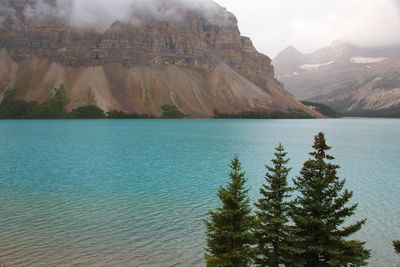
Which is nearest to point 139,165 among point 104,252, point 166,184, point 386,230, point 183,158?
point 183,158

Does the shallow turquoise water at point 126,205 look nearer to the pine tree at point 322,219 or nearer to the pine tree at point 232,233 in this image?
the pine tree at point 232,233

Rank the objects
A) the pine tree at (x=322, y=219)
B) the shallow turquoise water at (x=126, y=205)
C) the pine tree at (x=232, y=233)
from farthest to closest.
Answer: the shallow turquoise water at (x=126, y=205) < the pine tree at (x=322, y=219) < the pine tree at (x=232, y=233)

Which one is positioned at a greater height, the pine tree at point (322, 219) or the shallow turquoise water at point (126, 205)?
the pine tree at point (322, 219)

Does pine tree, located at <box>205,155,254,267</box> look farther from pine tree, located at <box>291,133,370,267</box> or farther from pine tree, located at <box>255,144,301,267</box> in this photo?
pine tree, located at <box>291,133,370,267</box>

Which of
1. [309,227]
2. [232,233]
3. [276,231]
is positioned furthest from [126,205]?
[309,227]

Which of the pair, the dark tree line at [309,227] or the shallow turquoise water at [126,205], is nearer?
the dark tree line at [309,227]

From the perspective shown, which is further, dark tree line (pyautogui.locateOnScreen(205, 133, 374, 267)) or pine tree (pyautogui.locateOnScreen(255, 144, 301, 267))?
pine tree (pyautogui.locateOnScreen(255, 144, 301, 267))

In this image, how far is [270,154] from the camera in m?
80.4

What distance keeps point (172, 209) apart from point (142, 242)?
28.6ft

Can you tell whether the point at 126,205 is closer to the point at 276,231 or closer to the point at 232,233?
the point at 276,231

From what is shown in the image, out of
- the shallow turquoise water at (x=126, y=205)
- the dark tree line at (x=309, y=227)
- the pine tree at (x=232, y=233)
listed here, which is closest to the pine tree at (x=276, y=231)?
the dark tree line at (x=309, y=227)

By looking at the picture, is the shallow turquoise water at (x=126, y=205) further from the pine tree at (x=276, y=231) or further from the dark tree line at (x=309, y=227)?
the dark tree line at (x=309, y=227)

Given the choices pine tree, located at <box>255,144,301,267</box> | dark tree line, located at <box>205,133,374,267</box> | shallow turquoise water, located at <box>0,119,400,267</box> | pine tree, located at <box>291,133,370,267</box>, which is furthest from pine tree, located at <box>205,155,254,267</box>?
shallow turquoise water, located at <box>0,119,400,267</box>

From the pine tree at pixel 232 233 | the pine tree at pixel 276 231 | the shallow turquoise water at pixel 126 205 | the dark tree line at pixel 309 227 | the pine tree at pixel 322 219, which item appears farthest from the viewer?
the shallow turquoise water at pixel 126 205
